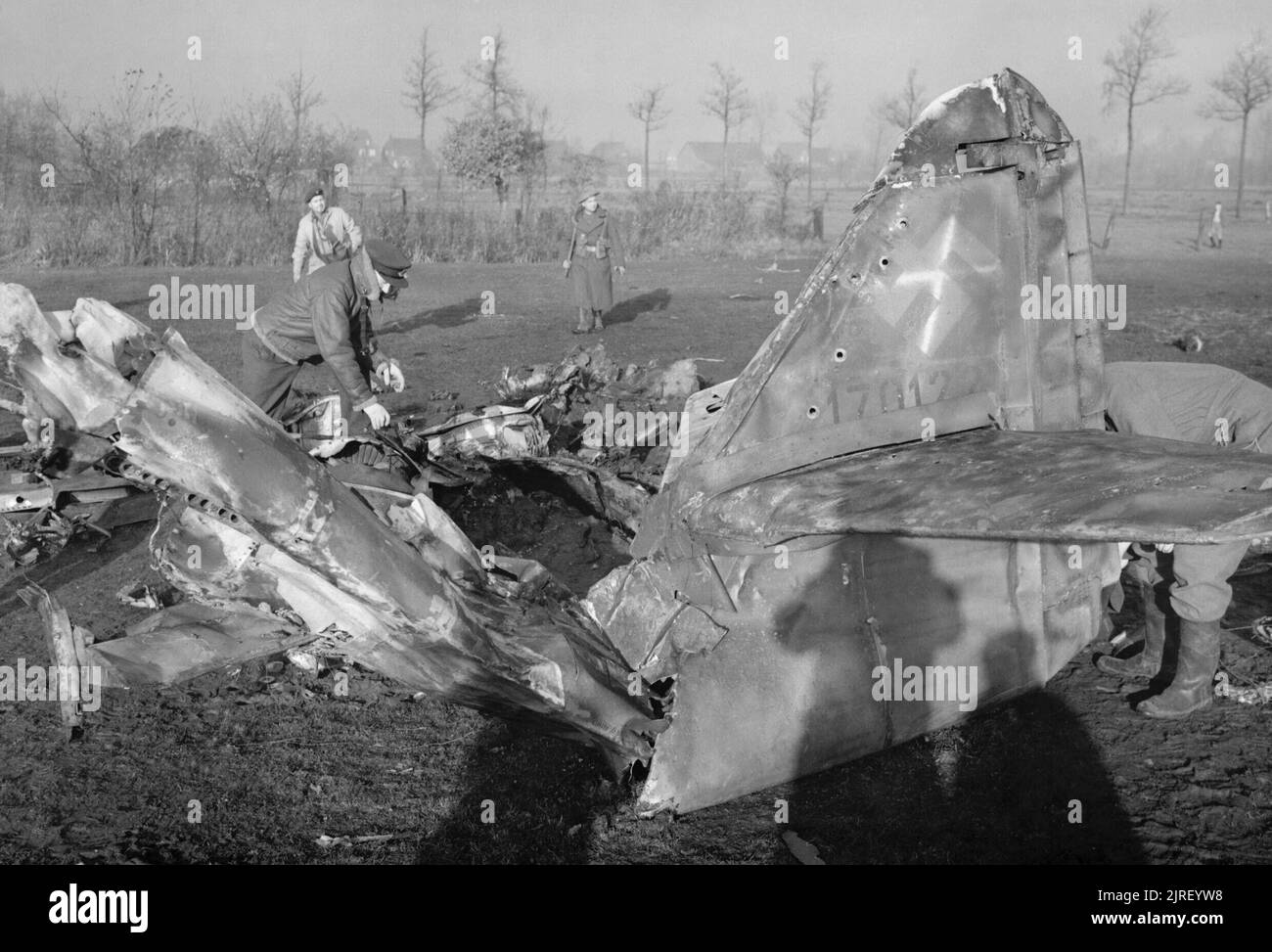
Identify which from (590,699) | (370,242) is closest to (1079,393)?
(590,699)

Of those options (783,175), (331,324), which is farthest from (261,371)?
(783,175)

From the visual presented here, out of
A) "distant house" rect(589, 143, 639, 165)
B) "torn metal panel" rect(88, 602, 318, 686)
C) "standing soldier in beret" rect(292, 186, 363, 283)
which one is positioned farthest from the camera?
"distant house" rect(589, 143, 639, 165)

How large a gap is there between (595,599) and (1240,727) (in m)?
2.96

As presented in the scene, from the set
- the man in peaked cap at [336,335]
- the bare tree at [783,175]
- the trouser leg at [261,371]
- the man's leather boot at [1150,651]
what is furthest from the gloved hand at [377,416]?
the bare tree at [783,175]

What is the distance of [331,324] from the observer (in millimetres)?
6398

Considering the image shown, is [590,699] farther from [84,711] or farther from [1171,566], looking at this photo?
[1171,566]

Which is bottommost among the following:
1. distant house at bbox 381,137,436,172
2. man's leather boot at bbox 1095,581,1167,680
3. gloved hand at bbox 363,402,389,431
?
man's leather boot at bbox 1095,581,1167,680

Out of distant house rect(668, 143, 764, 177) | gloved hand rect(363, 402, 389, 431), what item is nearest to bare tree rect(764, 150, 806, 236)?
gloved hand rect(363, 402, 389, 431)

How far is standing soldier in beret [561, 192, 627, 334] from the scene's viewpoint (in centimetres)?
1562

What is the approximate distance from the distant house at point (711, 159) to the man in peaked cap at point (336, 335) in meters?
69.0

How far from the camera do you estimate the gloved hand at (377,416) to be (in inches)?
247

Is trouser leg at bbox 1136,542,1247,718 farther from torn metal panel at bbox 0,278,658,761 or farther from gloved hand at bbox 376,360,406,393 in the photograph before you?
gloved hand at bbox 376,360,406,393

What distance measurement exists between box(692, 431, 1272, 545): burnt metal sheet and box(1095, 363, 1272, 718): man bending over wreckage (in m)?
1.04

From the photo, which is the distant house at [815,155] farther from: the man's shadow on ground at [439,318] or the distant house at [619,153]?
the man's shadow on ground at [439,318]
